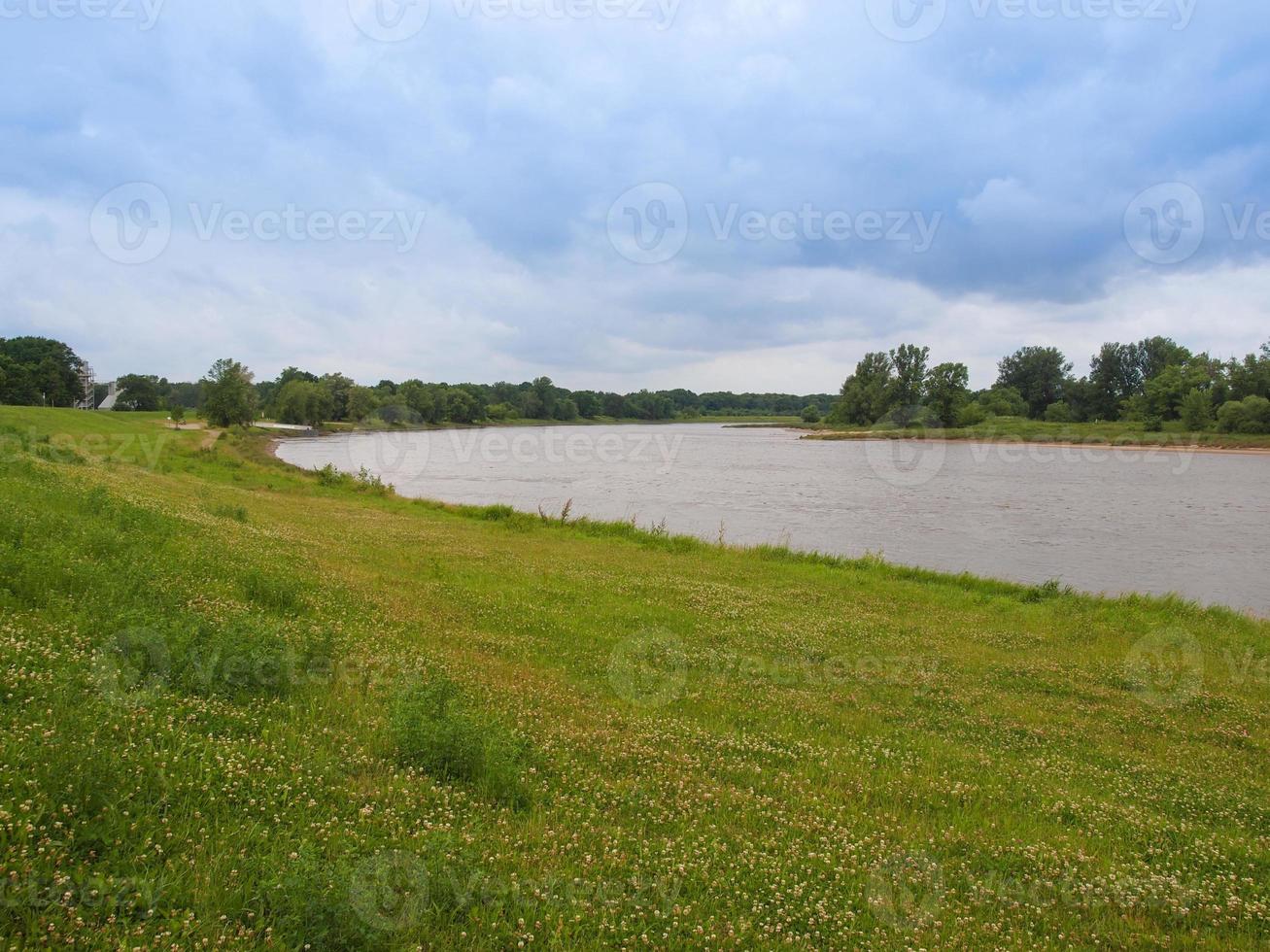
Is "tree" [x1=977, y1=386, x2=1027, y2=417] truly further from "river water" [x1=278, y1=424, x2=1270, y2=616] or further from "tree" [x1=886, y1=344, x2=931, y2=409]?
"river water" [x1=278, y1=424, x2=1270, y2=616]

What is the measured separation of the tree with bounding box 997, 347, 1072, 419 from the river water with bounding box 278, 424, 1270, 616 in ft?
268

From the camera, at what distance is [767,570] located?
75.3 feet

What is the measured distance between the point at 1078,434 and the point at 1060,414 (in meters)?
26.9

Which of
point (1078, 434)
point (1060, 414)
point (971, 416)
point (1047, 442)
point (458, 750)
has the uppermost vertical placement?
point (1060, 414)

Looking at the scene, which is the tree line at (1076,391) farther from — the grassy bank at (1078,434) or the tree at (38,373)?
the tree at (38,373)

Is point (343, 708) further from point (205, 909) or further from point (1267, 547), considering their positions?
point (1267, 547)

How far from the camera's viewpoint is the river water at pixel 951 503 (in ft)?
95.0

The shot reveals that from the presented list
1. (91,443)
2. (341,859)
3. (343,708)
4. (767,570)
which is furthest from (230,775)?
(91,443)

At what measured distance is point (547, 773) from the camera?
6590 mm

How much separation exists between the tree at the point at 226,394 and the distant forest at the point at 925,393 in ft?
0.54

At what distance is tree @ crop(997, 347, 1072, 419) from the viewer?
579ft

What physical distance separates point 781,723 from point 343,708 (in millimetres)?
5319

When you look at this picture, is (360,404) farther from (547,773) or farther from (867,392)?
(547,773)

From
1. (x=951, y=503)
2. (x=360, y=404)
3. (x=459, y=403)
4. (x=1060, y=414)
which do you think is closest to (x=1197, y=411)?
(x=1060, y=414)
